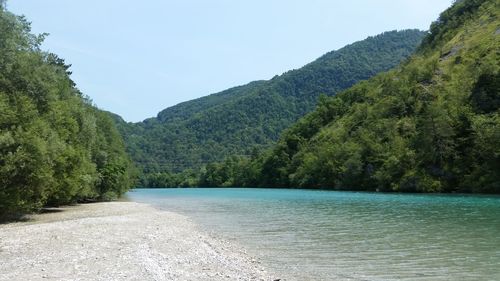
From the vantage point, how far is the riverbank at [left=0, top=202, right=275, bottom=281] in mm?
15570

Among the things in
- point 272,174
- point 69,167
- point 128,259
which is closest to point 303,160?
point 272,174

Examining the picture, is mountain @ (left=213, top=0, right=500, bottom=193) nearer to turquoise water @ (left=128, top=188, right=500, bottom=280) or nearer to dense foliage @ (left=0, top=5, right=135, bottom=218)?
turquoise water @ (left=128, top=188, right=500, bottom=280)

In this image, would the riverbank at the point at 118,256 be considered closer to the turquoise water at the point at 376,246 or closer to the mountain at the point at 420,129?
the turquoise water at the point at 376,246

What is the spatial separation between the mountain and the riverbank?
67.5 metres

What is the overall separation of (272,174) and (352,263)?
512 ft

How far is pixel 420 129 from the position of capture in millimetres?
99562

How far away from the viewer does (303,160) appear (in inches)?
5979

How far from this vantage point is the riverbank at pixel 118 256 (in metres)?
15.6

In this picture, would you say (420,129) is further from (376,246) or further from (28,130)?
(28,130)

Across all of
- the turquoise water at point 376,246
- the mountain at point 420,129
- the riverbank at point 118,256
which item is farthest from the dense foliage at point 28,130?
the mountain at point 420,129

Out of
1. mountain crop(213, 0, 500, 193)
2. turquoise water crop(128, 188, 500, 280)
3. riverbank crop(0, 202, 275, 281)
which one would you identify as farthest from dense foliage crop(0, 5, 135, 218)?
mountain crop(213, 0, 500, 193)

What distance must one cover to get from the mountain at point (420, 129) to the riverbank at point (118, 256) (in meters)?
67.5

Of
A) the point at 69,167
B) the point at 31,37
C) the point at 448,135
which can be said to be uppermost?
the point at 31,37

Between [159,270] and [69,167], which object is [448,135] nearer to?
[69,167]
